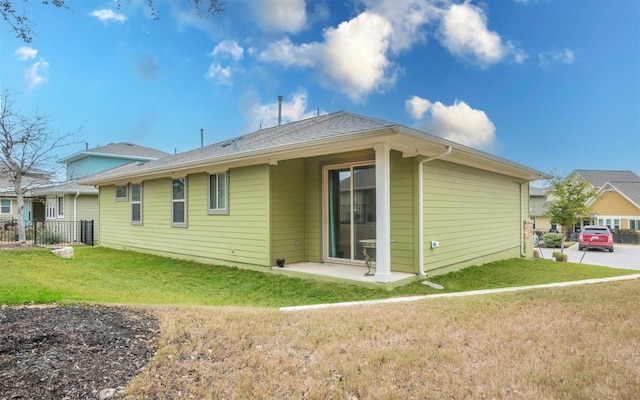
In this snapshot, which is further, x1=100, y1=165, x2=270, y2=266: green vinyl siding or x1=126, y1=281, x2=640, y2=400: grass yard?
x1=100, y1=165, x2=270, y2=266: green vinyl siding

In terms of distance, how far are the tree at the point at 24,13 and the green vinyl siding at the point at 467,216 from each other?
523 cm

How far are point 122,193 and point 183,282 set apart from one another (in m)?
7.62

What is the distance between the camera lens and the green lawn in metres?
5.75

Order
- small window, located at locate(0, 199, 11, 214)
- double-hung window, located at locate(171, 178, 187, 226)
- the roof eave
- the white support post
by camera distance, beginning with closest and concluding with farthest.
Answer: the roof eave
the white support post
double-hung window, located at locate(171, 178, 187, 226)
small window, located at locate(0, 199, 11, 214)

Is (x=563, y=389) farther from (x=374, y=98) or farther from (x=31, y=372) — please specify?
(x=374, y=98)

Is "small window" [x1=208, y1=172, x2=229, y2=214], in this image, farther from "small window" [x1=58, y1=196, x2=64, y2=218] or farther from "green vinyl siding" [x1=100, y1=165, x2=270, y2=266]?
"small window" [x1=58, y1=196, x2=64, y2=218]

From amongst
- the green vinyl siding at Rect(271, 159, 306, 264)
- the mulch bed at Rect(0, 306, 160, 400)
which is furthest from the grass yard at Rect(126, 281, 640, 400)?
the green vinyl siding at Rect(271, 159, 306, 264)

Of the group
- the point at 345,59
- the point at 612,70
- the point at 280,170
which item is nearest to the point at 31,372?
the point at 280,170

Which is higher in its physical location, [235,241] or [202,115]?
[202,115]

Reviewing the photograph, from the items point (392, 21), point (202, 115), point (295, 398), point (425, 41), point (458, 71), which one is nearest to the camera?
point (295, 398)

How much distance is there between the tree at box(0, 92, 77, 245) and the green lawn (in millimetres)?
3413

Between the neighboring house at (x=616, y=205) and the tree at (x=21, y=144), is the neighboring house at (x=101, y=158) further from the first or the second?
the neighboring house at (x=616, y=205)

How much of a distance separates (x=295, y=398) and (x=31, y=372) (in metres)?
1.85

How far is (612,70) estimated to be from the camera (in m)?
14.5
